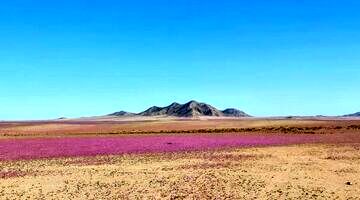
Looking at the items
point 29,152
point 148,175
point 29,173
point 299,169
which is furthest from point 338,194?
point 29,152

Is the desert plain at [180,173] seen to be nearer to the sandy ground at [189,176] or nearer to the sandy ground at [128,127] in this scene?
the sandy ground at [189,176]

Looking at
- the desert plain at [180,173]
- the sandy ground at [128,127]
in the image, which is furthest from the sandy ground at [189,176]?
the sandy ground at [128,127]

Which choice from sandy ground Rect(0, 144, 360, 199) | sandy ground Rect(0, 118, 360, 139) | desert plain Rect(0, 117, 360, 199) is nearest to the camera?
sandy ground Rect(0, 144, 360, 199)

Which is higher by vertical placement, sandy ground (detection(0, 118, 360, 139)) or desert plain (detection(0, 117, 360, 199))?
sandy ground (detection(0, 118, 360, 139))

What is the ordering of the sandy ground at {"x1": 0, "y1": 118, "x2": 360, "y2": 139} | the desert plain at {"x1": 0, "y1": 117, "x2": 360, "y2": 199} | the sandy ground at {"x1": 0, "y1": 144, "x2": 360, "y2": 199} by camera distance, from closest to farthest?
the sandy ground at {"x1": 0, "y1": 144, "x2": 360, "y2": 199} → the desert plain at {"x1": 0, "y1": 117, "x2": 360, "y2": 199} → the sandy ground at {"x1": 0, "y1": 118, "x2": 360, "y2": 139}

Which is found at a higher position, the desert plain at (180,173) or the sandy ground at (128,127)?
the sandy ground at (128,127)

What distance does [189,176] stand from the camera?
31.7 meters

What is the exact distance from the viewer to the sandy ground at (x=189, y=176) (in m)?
25.6

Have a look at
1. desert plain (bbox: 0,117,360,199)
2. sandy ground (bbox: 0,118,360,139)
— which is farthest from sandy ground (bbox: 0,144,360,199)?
sandy ground (bbox: 0,118,360,139)

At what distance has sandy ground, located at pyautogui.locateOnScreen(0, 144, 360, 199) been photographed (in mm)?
25609

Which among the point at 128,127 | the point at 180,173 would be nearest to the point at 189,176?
the point at 180,173

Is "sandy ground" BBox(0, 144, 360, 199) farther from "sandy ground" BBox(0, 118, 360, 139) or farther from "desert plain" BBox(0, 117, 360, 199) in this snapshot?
"sandy ground" BBox(0, 118, 360, 139)

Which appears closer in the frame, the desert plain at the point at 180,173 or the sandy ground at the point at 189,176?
the sandy ground at the point at 189,176

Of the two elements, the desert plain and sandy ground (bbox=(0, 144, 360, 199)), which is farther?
the desert plain
